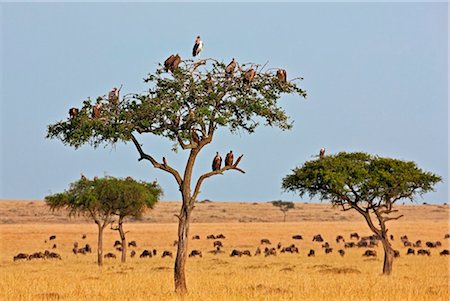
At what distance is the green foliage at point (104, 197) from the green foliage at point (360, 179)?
10.6m

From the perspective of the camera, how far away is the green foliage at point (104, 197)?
125ft

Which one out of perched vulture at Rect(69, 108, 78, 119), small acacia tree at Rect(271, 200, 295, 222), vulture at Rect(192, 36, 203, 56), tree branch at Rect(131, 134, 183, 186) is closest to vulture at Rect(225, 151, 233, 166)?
tree branch at Rect(131, 134, 183, 186)

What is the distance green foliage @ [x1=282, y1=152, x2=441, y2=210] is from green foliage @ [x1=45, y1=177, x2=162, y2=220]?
10.6 meters

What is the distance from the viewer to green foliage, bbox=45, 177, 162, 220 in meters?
38.1

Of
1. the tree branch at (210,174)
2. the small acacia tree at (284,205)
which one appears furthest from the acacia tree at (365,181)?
the small acacia tree at (284,205)

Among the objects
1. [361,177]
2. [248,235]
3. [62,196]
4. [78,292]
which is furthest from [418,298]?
[248,235]

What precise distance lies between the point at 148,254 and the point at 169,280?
17.4 m

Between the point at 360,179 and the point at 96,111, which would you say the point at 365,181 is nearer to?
the point at 360,179

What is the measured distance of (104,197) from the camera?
38.3 m

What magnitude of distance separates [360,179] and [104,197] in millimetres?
14410

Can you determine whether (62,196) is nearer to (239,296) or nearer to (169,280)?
(169,280)

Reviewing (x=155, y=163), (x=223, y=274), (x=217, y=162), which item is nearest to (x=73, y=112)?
(x=155, y=163)

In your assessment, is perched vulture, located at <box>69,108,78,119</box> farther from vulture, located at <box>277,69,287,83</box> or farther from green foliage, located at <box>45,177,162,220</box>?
green foliage, located at <box>45,177,162,220</box>

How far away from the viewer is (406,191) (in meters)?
31.0
